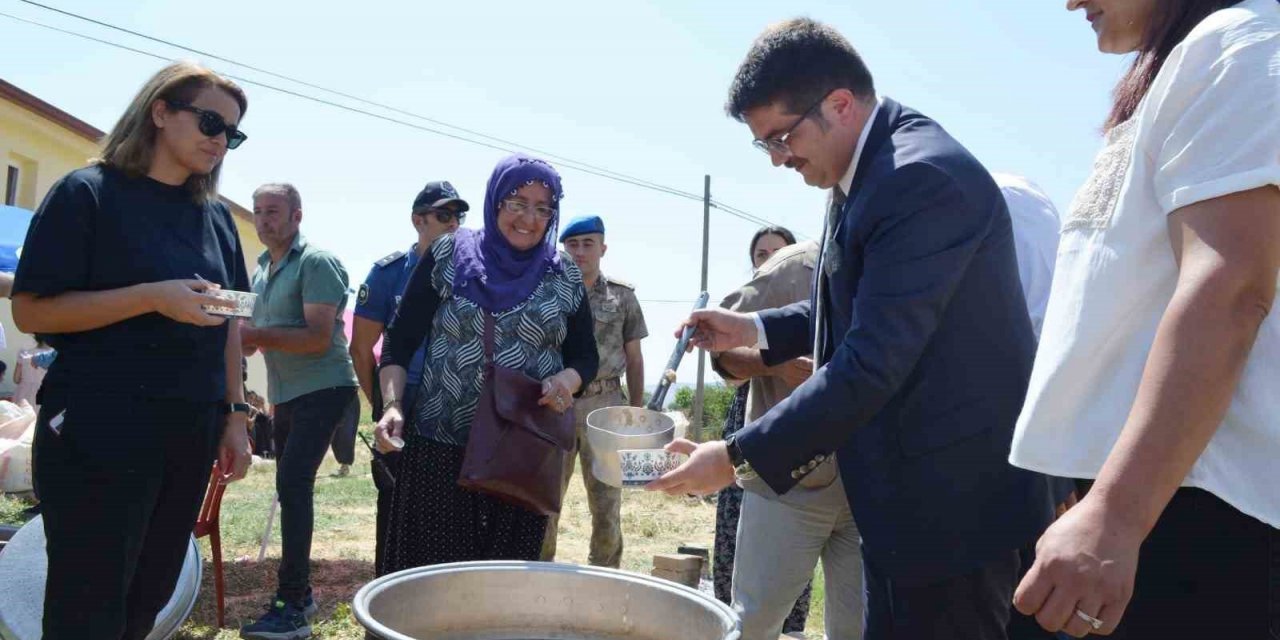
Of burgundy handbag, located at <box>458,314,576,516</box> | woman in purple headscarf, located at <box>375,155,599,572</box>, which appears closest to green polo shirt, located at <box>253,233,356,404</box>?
woman in purple headscarf, located at <box>375,155,599,572</box>

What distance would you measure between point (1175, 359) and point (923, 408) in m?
0.71

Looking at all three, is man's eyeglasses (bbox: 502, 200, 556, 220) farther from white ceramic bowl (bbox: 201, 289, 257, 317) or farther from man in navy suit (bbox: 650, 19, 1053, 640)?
man in navy suit (bbox: 650, 19, 1053, 640)

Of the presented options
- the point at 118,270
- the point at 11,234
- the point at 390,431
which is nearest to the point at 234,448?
the point at 390,431

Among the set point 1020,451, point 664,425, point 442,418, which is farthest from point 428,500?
point 1020,451

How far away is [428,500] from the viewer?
3254mm

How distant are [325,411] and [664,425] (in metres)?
2.79

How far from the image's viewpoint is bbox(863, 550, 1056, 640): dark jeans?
6.10 feet

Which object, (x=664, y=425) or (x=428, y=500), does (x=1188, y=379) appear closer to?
(x=664, y=425)

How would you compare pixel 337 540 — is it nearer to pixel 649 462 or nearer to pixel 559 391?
pixel 559 391

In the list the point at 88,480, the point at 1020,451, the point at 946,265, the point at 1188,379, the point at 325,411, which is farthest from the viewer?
the point at 325,411

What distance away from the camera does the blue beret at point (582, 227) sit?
6094 millimetres

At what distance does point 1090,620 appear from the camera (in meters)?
1.22

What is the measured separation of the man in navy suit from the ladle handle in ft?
1.76

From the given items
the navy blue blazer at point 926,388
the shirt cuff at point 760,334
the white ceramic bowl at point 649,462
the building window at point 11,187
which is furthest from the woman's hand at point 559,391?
the building window at point 11,187
